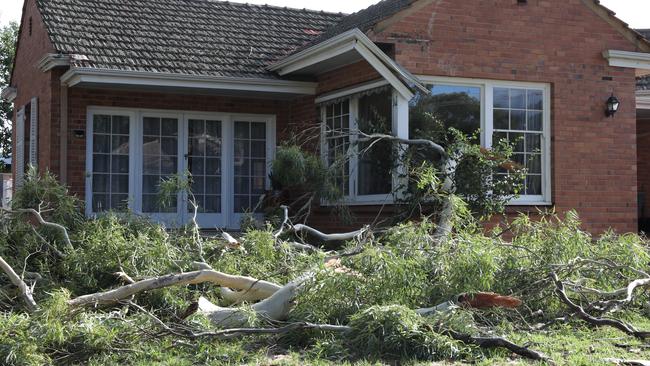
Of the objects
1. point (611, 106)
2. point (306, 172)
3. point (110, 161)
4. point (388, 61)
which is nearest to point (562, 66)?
point (611, 106)

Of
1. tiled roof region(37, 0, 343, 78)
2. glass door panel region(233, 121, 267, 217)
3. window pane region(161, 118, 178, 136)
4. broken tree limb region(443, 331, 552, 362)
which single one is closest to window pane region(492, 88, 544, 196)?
tiled roof region(37, 0, 343, 78)

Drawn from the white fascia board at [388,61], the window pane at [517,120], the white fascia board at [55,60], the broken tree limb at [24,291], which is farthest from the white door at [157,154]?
the broken tree limb at [24,291]

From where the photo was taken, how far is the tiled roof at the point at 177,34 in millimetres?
13430

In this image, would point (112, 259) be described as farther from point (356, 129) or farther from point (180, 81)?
point (180, 81)

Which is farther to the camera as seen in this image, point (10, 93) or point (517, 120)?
point (10, 93)

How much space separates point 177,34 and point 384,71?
4664 mm

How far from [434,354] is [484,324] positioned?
104cm

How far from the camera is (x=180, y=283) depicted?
746 centimetres

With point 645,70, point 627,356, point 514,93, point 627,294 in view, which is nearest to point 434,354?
point 627,356

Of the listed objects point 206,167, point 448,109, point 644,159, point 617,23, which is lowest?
point 206,167

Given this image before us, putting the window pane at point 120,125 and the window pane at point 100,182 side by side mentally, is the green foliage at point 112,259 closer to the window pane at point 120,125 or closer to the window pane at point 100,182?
the window pane at point 100,182

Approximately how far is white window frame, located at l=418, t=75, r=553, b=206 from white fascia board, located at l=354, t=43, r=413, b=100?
86 cm

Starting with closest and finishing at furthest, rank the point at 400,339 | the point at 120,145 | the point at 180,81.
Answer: the point at 400,339 < the point at 180,81 < the point at 120,145

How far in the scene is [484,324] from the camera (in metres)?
7.17
